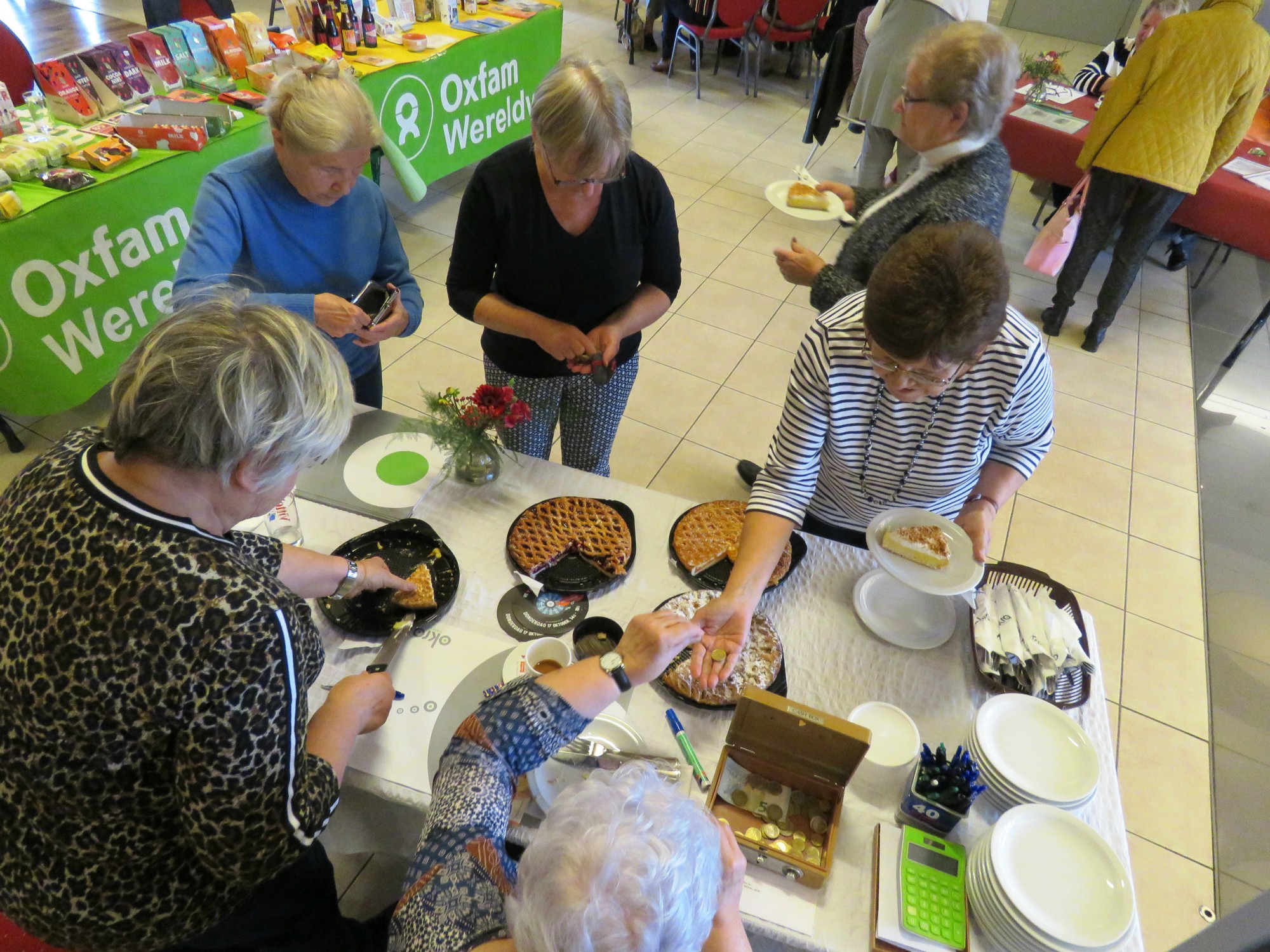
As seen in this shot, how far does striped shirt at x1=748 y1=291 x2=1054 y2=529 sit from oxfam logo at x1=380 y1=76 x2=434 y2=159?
3076mm

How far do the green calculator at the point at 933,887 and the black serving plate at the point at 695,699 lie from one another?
1.01ft

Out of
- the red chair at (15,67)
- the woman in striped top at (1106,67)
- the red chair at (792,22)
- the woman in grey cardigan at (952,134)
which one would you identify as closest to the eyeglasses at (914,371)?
the woman in grey cardigan at (952,134)

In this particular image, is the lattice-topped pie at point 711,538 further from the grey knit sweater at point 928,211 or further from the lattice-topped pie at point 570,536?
the grey knit sweater at point 928,211

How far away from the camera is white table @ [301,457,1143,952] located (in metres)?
1.20

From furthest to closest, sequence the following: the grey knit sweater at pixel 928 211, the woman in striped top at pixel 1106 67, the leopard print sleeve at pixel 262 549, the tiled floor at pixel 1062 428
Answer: the woman in striped top at pixel 1106 67 < the tiled floor at pixel 1062 428 < the grey knit sweater at pixel 928 211 < the leopard print sleeve at pixel 262 549

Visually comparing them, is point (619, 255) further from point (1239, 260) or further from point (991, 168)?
point (1239, 260)

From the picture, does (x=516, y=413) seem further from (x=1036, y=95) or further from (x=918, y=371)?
(x=1036, y=95)

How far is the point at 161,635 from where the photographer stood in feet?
2.83

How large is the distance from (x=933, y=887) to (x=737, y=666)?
0.46 meters

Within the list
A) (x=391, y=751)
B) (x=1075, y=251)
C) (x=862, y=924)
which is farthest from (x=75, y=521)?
(x=1075, y=251)

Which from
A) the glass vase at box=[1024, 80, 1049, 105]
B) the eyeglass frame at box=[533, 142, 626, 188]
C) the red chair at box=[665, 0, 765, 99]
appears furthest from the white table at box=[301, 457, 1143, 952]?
the red chair at box=[665, 0, 765, 99]

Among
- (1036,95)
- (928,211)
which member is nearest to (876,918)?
(928,211)

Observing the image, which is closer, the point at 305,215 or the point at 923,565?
the point at 923,565

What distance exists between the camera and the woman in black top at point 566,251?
154cm
